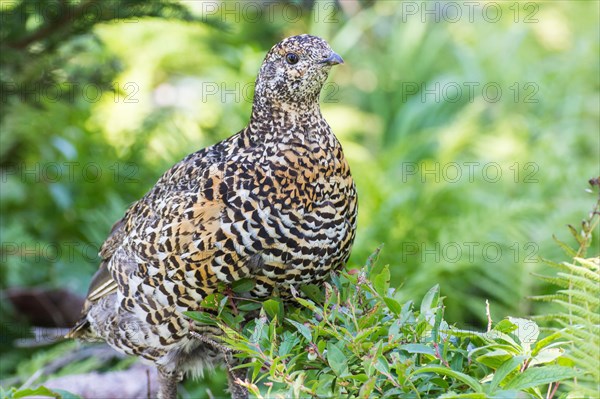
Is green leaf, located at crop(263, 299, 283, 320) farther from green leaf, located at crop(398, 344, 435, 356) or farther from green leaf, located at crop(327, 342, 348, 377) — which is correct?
green leaf, located at crop(398, 344, 435, 356)

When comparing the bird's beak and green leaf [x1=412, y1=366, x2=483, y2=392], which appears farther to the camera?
the bird's beak

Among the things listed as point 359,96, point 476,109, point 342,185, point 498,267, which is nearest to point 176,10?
point 342,185

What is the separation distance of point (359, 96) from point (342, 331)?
585 centimetres

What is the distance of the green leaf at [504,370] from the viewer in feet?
6.85

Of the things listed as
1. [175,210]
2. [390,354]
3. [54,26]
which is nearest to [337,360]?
[390,354]

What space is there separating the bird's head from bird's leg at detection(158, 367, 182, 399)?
111cm

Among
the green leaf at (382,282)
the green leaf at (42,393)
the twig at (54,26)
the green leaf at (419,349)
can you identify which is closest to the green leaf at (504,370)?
the green leaf at (419,349)

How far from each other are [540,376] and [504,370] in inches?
3.5

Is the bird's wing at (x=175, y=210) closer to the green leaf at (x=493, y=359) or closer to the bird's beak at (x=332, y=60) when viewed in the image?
the bird's beak at (x=332, y=60)

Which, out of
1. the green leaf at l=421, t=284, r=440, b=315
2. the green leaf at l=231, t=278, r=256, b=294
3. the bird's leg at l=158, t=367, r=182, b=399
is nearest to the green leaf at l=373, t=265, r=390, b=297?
the green leaf at l=421, t=284, r=440, b=315

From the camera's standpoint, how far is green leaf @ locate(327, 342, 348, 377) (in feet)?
7.06

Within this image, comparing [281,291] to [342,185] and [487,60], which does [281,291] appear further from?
[487,60]

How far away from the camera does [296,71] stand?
9.35 ft

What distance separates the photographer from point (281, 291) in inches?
110
